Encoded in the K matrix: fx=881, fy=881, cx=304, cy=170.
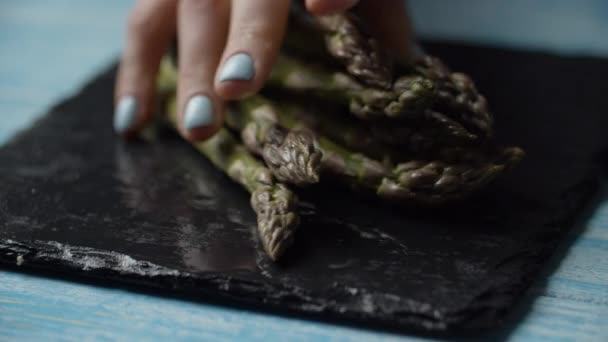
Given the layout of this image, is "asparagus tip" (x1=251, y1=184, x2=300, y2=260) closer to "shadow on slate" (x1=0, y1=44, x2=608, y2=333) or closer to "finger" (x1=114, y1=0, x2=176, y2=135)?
"shadow on slate" (x1=0, y1=44, x2=608, y2=333)

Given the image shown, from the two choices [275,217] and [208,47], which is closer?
[275,217]

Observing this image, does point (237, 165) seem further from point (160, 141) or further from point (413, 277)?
point (413, 277)

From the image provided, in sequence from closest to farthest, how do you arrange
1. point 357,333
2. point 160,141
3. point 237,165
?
point 357,333 → point 237,165 → point 160,141

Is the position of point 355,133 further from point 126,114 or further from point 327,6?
point 126,114

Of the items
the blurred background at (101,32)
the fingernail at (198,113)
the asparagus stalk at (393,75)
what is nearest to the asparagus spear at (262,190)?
the fingernail at (198,113)

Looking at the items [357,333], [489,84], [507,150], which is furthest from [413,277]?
[489,84]

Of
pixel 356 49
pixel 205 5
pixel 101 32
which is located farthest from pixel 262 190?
pixel 101 32

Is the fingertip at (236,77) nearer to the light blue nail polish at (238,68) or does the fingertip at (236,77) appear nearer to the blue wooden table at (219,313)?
the light blue nail polish at (238,68)
